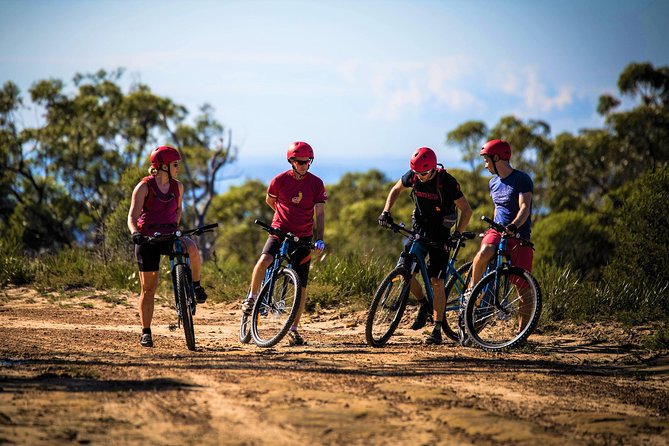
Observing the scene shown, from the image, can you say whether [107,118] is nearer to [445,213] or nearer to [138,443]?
[445,213]

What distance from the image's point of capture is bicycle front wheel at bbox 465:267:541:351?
25.8 ft

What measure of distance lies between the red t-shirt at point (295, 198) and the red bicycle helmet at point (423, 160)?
99cm

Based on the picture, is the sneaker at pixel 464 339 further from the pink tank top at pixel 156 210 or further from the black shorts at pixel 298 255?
the pink tank top at pixel 156 210

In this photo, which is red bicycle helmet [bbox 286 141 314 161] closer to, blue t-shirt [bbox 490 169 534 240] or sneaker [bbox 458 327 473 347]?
blue t-shirt [bbox 490 169 534 240]

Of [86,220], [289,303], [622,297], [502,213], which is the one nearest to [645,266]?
[622,297]

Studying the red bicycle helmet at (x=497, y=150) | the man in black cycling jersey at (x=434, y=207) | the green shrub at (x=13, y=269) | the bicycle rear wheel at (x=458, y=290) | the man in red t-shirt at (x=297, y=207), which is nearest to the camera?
the man in black cycling jersey at (x=434, y=207)

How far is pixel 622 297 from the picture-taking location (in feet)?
33.2

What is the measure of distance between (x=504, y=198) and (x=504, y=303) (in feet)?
3.37

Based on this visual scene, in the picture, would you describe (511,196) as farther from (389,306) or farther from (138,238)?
(138,238)

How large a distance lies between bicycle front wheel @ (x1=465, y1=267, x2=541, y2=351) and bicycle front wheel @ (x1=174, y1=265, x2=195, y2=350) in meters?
2.65

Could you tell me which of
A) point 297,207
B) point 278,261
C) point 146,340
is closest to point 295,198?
point 297,207

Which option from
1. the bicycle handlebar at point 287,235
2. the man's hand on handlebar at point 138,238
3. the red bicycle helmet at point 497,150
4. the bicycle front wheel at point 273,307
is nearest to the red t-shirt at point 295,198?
the bicycle handlebar at point 287,235

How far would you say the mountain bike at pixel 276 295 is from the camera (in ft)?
27.4

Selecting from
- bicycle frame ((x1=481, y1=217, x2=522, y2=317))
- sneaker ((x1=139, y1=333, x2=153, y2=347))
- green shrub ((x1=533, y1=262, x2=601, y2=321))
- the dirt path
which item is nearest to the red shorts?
bicycle frame ((x1=481, y1=217, x2=522, y2=317))
